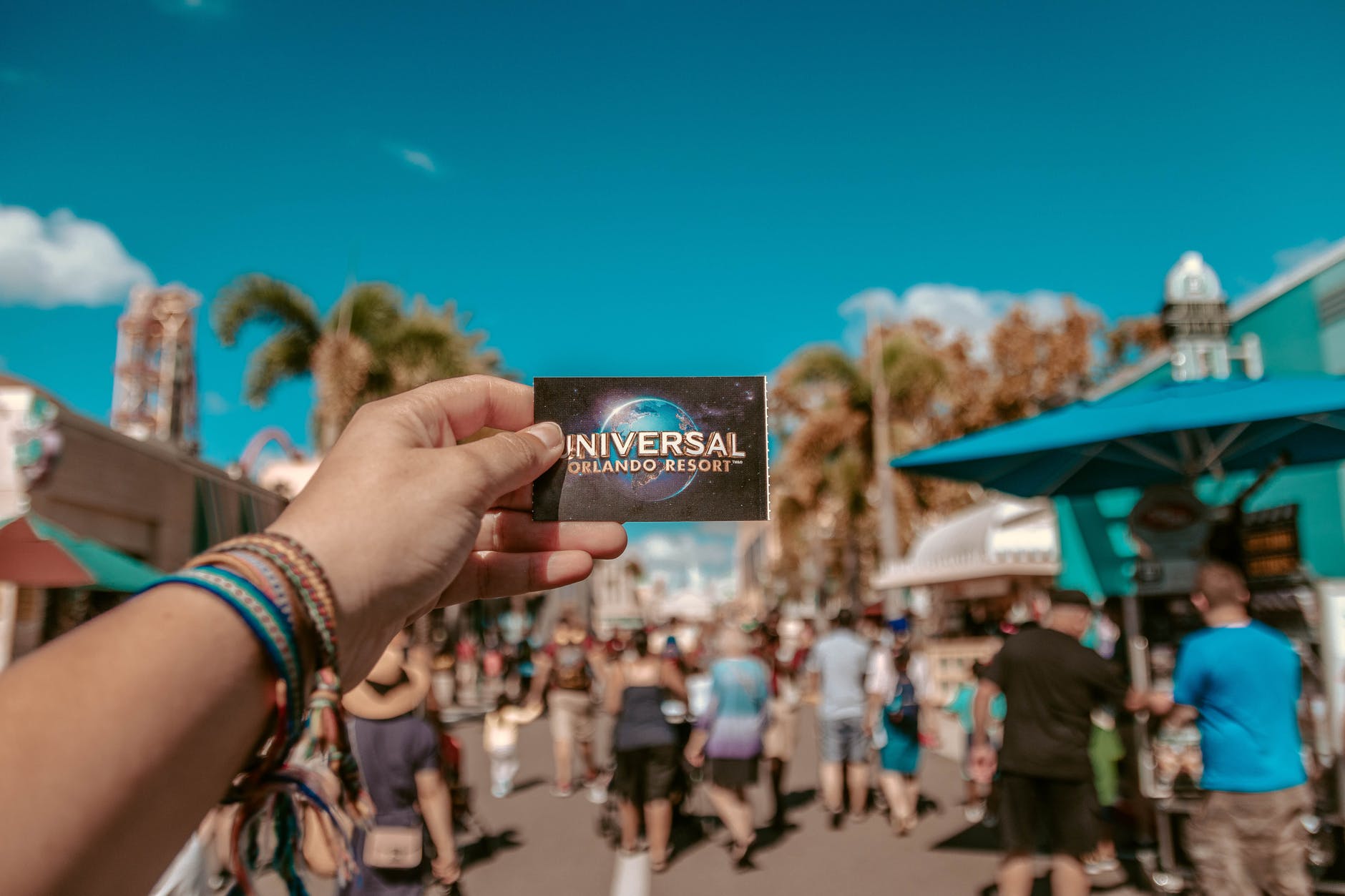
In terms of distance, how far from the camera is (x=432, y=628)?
25.5 metres

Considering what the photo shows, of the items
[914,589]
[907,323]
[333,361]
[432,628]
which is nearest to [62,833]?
[333,361]

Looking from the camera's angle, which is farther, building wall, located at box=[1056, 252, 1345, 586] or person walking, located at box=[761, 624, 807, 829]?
building wall, located at box=[1056, 252, 1345, 586]

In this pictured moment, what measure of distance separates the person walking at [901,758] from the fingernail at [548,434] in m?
7.50

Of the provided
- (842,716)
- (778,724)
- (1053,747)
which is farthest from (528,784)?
(1053,747)

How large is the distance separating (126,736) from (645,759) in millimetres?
7269

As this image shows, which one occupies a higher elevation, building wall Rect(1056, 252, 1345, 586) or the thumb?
building wall Rect(1056, 252, 1345, 586)

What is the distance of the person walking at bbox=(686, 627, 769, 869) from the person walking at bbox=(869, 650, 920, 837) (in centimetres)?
135

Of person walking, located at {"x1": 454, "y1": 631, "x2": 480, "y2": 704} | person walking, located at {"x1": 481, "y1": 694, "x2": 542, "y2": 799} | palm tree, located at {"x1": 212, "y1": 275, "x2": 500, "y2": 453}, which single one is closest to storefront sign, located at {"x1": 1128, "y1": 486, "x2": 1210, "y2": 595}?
person walking, located at {"x1": 481, "y1": 694, "x2": 542, "y2": 799}

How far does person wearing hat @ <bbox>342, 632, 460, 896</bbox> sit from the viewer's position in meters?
4.99

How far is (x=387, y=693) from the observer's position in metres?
5.37

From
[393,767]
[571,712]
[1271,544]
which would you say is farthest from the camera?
[571,712]

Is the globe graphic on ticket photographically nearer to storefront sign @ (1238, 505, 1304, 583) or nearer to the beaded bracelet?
the beaded bracelet

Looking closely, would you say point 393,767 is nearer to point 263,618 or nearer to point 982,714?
point 982,714

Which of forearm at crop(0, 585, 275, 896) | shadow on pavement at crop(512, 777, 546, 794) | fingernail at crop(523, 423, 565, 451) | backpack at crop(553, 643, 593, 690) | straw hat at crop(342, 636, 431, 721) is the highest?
fingernail at crop(523, 423, 565, 451)
